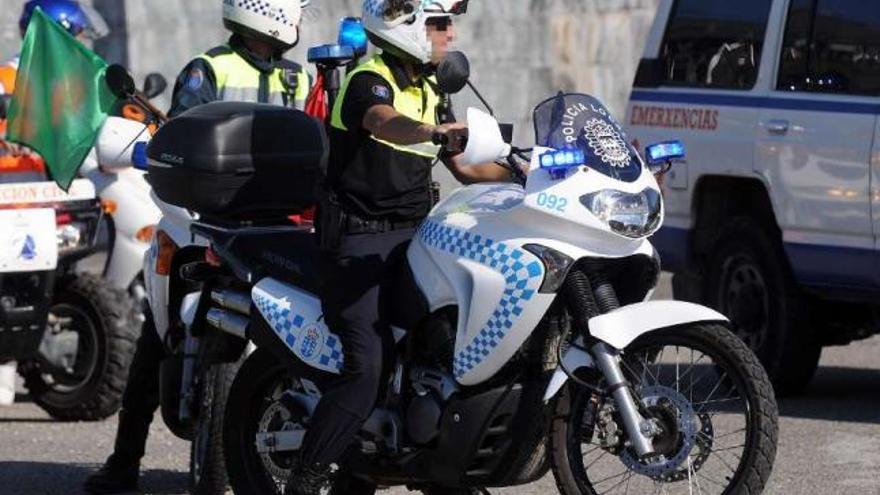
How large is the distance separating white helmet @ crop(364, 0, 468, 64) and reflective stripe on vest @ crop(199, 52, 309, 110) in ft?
6.36

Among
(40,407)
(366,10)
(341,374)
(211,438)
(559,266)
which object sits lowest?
(40,407)

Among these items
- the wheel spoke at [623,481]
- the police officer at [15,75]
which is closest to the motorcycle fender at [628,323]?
the wheel spoke at [623,481]

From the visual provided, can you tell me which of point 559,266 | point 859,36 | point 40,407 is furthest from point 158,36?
point 559,266

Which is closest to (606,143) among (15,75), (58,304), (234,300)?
(234,300)

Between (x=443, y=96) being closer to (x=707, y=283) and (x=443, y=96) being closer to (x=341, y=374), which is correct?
(x=341, y=374)

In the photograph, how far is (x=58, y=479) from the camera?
8.32m

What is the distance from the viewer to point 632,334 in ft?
19.6

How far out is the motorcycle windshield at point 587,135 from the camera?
611cm

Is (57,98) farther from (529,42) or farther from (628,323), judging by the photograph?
(529,42)

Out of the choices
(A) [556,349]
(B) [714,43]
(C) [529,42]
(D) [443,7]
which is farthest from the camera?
(C) [529,42]

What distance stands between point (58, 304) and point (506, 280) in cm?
435

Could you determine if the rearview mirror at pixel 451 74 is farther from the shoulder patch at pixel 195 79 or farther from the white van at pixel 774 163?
the white van at pixel 774 163

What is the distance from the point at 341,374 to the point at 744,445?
4.07ft

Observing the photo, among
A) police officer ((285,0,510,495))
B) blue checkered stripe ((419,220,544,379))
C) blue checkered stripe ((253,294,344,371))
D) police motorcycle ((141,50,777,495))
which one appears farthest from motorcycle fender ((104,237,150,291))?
blue checkered stripe ((419,220,544,379))
